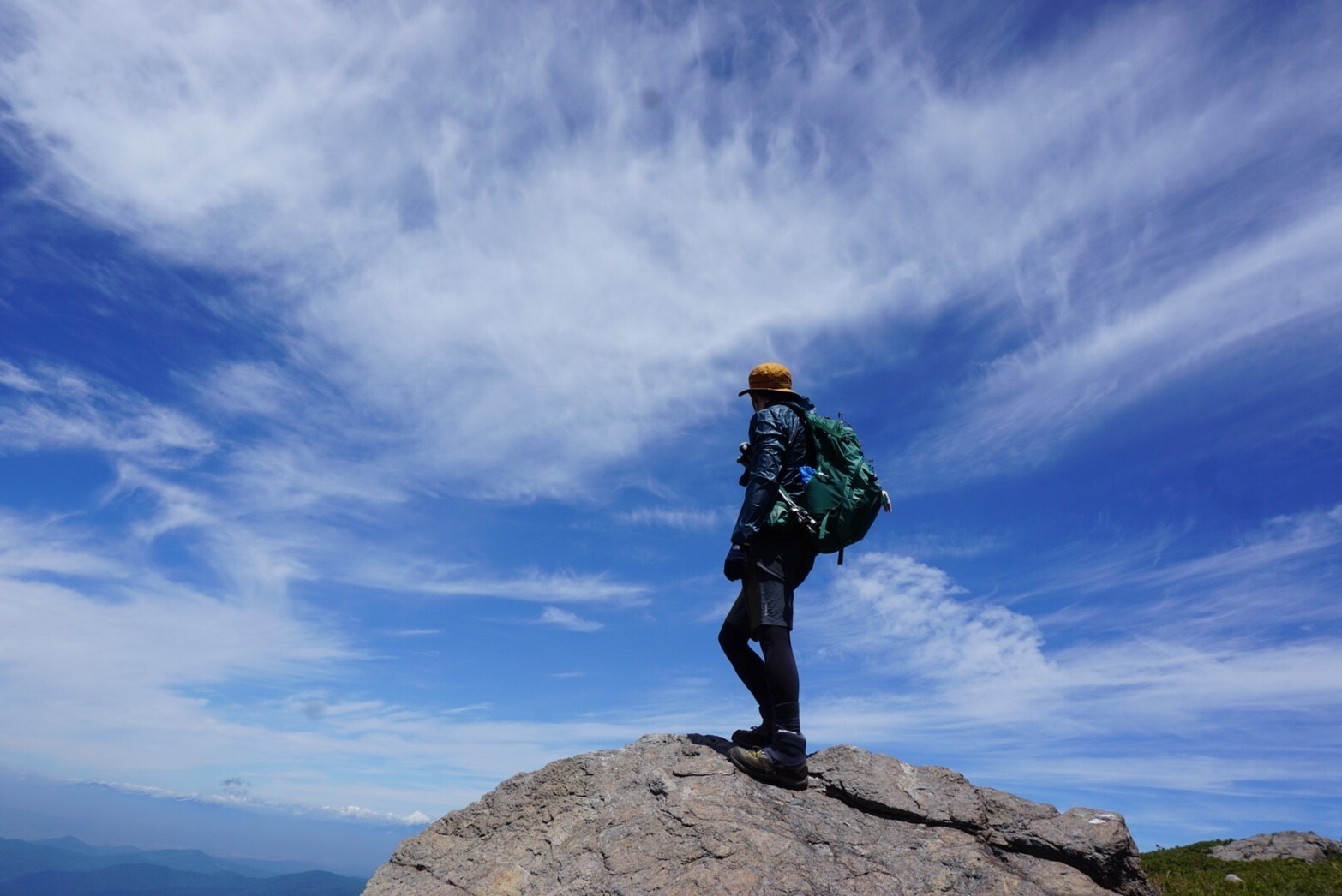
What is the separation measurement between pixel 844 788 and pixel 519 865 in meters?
3.17

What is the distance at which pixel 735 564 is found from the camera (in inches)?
302

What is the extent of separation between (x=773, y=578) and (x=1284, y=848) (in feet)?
75.3

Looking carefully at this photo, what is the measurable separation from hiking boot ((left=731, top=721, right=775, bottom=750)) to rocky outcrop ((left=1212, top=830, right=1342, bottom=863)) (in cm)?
1964

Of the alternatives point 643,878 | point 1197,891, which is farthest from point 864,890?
point 1197,891

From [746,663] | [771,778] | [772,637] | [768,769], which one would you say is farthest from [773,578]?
[771,778]

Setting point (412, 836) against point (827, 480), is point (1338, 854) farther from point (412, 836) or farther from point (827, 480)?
point (412, 836)

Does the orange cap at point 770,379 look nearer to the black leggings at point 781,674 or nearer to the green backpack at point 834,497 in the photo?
the green backpack at point 834,497

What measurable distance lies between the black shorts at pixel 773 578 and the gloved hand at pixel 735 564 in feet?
0.26

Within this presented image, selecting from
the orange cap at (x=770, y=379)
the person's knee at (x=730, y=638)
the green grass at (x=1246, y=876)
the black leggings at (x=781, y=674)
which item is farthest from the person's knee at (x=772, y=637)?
the green grass at (x=1246, y=876)

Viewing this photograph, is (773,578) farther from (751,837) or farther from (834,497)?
(751,837)

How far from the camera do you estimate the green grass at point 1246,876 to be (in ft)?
37.0

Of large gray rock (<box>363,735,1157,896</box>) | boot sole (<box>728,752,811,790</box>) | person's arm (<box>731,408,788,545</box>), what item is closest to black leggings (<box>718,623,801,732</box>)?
boot sole (<box>728,752,811,790</box>)

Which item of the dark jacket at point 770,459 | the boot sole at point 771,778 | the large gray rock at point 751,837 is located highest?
the dark jacket at point 770,459

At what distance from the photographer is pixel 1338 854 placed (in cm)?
1944
